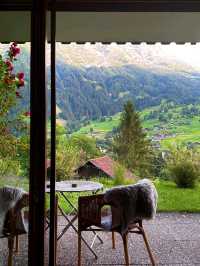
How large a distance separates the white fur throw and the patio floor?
60.4 inches

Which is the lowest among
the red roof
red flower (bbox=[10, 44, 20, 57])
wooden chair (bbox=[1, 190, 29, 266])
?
wooden chair (bbox=[1, 190, 29, 266])

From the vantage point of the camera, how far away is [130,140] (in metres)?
6.79

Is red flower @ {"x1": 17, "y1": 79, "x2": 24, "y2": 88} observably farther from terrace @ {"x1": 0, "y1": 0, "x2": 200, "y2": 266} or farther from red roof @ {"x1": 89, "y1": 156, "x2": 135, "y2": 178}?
red roof @ {"x1": 89, "y1": 156, "x2": 135, "y2": 178}

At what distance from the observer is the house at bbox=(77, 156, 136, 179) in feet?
21.8

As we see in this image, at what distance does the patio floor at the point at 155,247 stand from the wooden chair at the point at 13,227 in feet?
4.99

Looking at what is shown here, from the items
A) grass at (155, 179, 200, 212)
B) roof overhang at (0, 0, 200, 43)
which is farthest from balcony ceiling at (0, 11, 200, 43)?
grass at (155, 179, 200, 212)

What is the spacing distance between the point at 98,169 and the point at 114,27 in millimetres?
3452

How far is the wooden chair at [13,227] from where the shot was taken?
2.43 meters

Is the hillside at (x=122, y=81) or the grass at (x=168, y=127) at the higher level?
the hillside at (x=122, y=81)

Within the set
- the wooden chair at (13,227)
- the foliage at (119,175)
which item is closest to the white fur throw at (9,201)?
the wooden chair at (13,227)

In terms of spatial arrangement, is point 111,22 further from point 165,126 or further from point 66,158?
point 165,126

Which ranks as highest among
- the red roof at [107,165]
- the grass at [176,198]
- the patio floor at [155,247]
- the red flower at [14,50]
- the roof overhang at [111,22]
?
the roof overhang at [111,22]

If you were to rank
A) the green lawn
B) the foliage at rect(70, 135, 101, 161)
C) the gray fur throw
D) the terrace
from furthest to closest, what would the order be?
the foliage at rect(70, 135, 101, 161) < the green lawn < the gray fur throw < the terrace

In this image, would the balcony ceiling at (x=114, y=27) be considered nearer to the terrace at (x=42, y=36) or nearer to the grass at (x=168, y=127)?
the terrace at (x=42, y=36)
